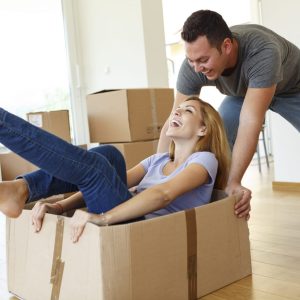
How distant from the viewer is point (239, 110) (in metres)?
2.00

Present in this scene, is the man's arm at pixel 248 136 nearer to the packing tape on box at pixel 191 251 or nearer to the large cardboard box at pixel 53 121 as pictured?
the packing tape on box at pixel 191 251

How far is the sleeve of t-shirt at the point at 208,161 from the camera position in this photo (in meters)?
1.44

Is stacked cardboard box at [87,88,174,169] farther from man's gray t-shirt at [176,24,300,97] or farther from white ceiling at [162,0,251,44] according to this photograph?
white ceiling at [162,0,251,44]

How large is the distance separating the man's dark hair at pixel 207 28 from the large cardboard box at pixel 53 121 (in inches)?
83.6

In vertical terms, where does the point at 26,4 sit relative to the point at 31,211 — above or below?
above

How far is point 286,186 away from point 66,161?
240 cm

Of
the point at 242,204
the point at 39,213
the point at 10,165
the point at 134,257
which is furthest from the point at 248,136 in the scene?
the point at 10,165

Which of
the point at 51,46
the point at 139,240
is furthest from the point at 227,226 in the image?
the point at 51,46

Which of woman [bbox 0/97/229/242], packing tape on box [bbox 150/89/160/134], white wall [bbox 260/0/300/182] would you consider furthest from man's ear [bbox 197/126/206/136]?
white wall [bbox 260/0/300/182]

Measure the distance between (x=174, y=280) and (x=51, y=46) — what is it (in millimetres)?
3628

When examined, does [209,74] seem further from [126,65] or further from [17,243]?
[126,65]

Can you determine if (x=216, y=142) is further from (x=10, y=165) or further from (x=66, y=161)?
(x=10, y=165)

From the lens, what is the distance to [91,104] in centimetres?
322

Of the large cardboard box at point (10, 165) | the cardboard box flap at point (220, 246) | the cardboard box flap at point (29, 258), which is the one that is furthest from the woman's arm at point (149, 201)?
the large cardboard box at point (10, 165)
